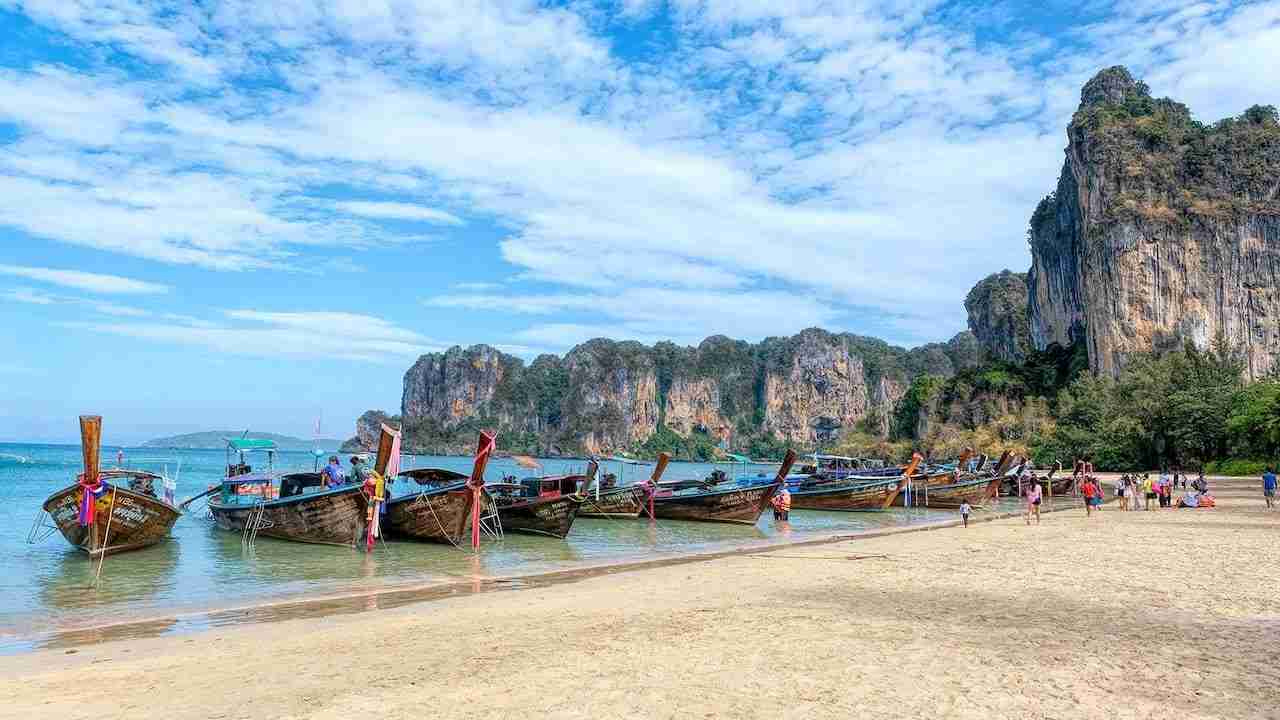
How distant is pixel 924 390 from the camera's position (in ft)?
340

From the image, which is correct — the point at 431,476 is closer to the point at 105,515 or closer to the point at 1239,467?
the point at 105,515

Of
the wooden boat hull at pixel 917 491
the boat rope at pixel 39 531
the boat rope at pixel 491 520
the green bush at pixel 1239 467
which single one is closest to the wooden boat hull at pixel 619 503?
the boat rope at pixel 491 520

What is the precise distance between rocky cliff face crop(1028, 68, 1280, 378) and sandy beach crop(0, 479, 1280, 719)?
7472 centimetres

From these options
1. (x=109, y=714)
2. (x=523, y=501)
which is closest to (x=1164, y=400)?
(x=523, y=501)

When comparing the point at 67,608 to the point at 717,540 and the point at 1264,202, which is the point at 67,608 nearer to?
the point at 717,540

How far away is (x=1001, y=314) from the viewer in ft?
423

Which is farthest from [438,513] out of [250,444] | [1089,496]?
[1089,496]

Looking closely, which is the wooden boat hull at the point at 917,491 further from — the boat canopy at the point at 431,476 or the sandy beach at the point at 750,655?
the sandy beach at the point at 750,655

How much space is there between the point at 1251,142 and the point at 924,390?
132 feet

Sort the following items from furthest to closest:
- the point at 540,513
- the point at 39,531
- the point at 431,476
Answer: the point at 39,531 < the point at 431,476 < the point at 540,513

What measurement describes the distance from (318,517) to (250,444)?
1084 centimetres

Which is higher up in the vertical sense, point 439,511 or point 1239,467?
point 1239,467

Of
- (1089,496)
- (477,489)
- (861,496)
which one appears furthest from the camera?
(861,496)

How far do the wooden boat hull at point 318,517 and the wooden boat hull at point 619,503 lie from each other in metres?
12.2
